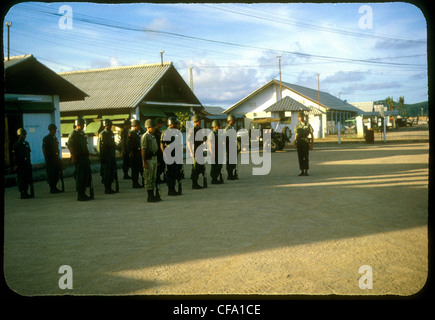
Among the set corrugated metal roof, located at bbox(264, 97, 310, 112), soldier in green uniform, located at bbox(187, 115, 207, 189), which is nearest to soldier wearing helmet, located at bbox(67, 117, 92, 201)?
soldier in green uniform, located at bbox(187, 115, 207, 189)

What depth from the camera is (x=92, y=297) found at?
279cm

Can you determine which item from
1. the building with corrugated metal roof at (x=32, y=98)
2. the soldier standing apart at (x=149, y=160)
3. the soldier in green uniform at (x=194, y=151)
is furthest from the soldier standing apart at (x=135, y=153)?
the building with corrugated metal roof at (x=32, y=98)

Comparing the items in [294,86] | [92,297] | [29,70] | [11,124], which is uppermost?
[294,86]

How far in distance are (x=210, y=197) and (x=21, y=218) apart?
13.7 feet

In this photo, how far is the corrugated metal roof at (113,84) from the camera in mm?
22500

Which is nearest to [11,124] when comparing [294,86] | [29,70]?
[29,70]

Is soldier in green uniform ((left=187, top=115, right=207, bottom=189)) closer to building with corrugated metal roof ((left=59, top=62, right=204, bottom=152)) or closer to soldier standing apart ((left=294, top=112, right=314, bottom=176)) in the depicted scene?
soldier standing apart ((left=294, top=112, right=314, bottom=176))

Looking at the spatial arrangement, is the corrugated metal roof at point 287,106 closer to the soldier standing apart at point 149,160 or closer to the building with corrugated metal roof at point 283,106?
the building with corrugated metal roof at point 283,106

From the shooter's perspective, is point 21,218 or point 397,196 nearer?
point 21,218

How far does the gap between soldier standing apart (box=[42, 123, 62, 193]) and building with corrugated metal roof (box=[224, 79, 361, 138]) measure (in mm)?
23652

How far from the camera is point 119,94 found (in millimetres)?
22969

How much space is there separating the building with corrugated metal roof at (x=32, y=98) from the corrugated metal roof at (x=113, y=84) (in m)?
4.44

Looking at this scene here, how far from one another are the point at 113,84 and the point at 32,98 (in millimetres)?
7684

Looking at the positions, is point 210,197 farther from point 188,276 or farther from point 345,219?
point 188,276
